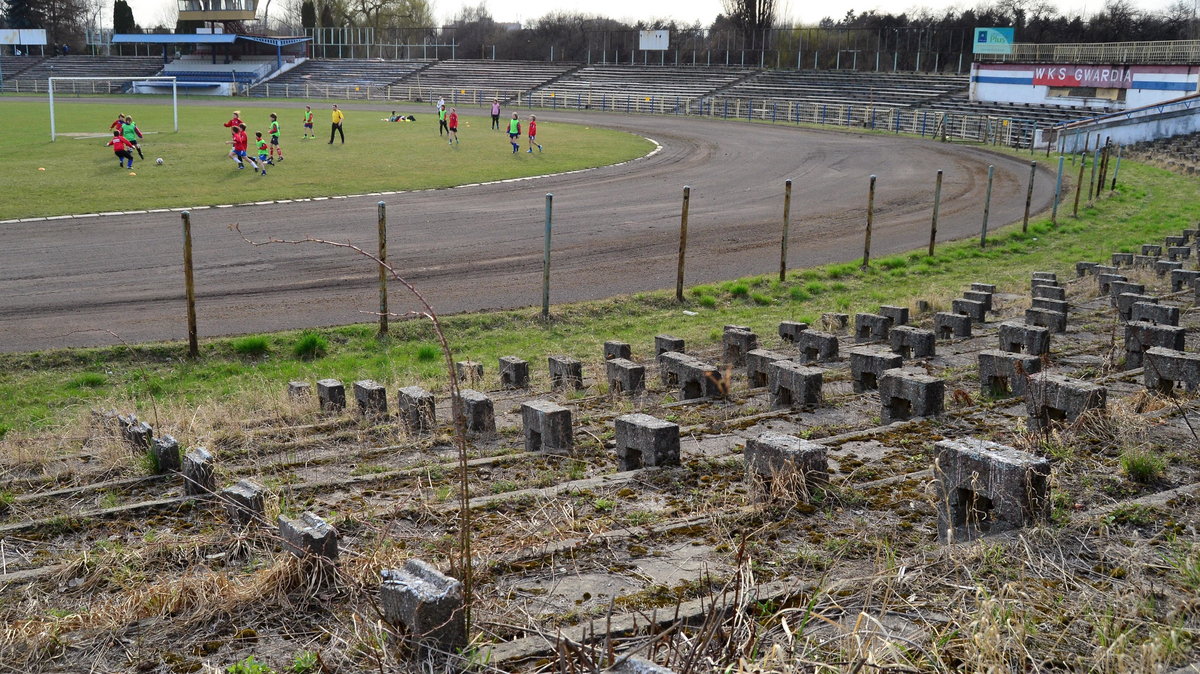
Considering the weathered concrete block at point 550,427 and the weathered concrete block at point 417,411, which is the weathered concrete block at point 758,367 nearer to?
the weathered concrete block at point 550,427

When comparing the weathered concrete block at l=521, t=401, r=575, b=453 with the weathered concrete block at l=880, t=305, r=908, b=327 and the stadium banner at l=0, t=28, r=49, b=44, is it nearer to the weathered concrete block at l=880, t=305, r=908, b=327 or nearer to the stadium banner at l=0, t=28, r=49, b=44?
the weathered concrete block at l=880, t=305, r=908, b=327

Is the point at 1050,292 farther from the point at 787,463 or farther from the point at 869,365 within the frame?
the point at 787,463

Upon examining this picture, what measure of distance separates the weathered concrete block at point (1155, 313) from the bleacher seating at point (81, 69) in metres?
91.3

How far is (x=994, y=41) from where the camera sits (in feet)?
216

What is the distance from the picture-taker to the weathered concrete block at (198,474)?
6.15m

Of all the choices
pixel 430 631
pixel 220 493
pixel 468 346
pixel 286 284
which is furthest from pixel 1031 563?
pixel 286 284

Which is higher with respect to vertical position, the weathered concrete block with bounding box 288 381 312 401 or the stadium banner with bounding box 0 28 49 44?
the stadium banner with bounding box 0 28 49 44

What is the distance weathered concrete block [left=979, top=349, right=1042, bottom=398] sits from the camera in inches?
312

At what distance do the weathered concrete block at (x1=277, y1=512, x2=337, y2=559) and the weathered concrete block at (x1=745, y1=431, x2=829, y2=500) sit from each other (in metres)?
2.18

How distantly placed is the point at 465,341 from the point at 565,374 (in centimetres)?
429

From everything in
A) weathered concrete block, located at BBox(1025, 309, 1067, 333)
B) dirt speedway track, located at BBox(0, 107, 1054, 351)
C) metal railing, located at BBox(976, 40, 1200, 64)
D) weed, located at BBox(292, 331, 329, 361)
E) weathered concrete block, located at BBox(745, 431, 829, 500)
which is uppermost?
metal railing, located at BBox(976, 40, 1200, 64)

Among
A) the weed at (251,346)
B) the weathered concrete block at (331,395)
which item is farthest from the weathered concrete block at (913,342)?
the weed at (251,346)

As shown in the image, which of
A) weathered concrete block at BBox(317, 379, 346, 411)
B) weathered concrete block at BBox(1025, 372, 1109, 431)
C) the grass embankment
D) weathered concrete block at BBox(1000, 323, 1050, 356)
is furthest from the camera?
the grass embankment

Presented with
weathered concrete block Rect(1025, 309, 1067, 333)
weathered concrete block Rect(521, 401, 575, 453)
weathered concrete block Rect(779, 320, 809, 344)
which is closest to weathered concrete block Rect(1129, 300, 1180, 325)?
Result: weathered concrete block Rect(1025, 309, 1067, 333)
